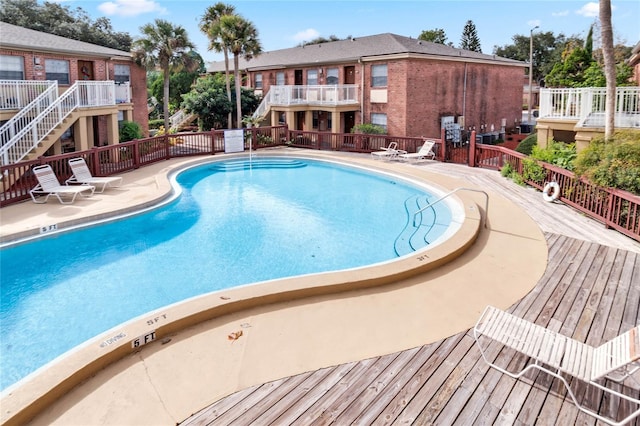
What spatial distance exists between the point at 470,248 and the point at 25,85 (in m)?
17.5

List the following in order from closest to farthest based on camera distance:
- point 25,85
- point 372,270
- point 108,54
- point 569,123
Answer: point 372,270
point 569,123
point 25,85
point 108,54

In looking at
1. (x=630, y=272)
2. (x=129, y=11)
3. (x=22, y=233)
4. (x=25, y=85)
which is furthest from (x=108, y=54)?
(x=129, y=11)

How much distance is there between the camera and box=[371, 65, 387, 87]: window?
24.5 meters

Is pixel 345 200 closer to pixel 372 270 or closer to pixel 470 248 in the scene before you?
pixel 470 248

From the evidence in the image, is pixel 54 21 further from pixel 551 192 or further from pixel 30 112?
pixel 551 192

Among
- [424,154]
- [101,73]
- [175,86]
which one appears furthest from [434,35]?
[101,73]

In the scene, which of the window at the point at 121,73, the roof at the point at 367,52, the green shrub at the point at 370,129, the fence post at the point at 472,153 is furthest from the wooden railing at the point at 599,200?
the window at the point at 121,73

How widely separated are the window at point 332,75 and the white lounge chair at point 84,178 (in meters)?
16.8

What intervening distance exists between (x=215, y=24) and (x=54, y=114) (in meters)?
12.5

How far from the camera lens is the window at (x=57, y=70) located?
19.9m

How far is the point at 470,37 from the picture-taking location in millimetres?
68938

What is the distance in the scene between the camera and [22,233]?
958 cm

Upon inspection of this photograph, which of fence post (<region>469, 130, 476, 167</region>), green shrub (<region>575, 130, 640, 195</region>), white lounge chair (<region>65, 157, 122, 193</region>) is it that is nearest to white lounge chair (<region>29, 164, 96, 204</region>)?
white lounge chair (<region>65, 157, 122, 193</region>)

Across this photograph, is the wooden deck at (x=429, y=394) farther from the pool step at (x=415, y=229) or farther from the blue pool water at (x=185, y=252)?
the pool step at (x=415, y=229)
